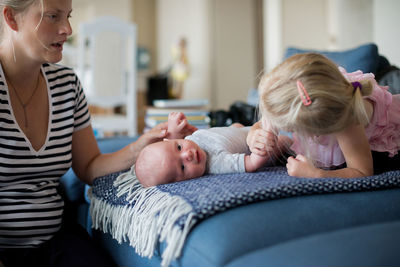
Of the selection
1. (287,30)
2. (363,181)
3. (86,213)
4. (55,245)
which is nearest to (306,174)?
(363,181)

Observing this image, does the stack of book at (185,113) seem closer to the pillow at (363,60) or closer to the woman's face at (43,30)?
the pillow at (363,60)

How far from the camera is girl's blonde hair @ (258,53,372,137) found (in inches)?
33.3

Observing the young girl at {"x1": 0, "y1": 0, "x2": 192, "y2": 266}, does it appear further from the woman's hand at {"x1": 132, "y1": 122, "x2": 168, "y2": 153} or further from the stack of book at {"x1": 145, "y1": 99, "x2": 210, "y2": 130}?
the stack of book at {"x1": 145, "y1": 99, "x2": 210, "y2": 130}

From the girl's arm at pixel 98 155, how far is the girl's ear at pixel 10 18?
357 millimetres

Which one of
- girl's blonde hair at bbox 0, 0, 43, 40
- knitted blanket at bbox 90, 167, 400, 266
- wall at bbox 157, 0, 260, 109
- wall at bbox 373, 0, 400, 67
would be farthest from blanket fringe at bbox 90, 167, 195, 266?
wall at bbox 157, 0, 260, 109

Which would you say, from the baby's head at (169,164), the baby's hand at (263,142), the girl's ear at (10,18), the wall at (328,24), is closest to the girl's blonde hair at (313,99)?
the baby's hand at (263,142)

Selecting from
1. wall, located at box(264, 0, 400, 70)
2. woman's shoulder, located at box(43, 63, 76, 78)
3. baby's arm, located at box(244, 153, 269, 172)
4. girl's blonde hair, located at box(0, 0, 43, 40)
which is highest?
wall, located at box(264, 0, 400, 70)

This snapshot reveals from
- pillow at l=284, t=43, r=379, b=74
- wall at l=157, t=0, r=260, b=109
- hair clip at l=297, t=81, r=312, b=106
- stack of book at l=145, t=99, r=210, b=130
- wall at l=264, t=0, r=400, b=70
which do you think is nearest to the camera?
hair clip at l=297, t=81, r=312, b=106

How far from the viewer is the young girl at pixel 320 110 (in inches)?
33.4

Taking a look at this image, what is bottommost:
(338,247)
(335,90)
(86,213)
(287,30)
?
(86,213)

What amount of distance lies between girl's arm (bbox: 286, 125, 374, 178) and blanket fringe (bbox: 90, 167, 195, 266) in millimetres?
307

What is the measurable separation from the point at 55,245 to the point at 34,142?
28cm

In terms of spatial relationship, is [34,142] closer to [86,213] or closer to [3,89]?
[3,89]

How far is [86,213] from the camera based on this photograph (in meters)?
1.36
